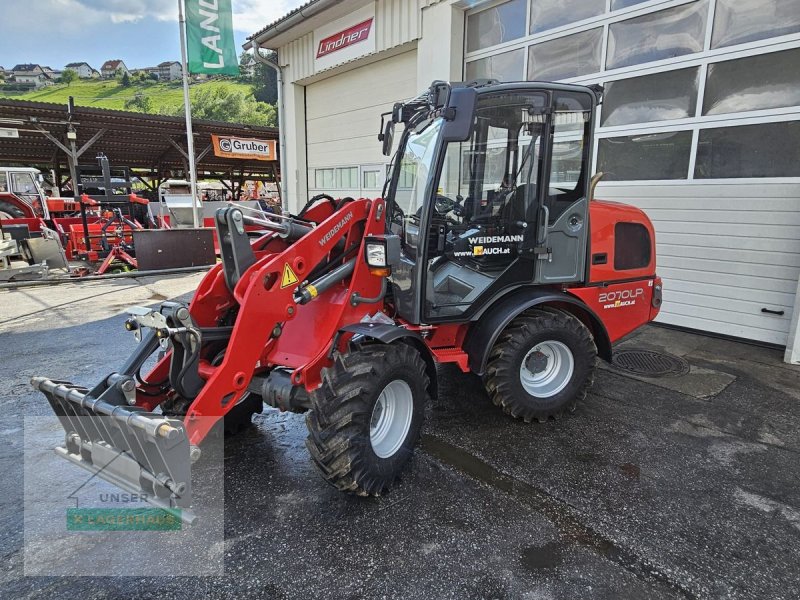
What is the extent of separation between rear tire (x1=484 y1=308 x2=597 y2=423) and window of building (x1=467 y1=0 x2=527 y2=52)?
5.44m

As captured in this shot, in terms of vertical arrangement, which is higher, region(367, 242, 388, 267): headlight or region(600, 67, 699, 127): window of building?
region(600, 67, 699, 127): window of building

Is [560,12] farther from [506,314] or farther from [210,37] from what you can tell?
[210,37]

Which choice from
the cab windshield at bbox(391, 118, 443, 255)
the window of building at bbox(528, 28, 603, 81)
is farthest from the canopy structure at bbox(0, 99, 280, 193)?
the cab windshield at bbox(391, 118, 443, 255)

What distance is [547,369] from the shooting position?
374 cm

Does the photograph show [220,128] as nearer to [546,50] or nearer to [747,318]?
[546,50]

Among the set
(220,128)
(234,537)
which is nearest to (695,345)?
(234,537)

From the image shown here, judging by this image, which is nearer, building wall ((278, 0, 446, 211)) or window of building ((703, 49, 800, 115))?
window of building ((703, 49, 800, 115))

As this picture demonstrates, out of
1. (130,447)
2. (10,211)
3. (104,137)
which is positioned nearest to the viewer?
(130,447)

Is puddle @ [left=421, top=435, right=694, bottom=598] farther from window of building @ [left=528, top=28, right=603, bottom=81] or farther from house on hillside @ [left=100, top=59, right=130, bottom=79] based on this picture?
house on hillside @ [left=100, top=59, right=130, bottom=79]

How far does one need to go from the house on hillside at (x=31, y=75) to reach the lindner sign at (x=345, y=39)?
12983cm

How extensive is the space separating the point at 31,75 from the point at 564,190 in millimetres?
163065

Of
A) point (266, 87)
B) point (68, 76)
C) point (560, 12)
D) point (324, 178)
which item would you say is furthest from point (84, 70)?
point (560, 12)

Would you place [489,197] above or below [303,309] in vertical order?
above

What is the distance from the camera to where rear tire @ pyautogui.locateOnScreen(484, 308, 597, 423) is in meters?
3.37
